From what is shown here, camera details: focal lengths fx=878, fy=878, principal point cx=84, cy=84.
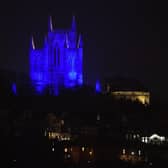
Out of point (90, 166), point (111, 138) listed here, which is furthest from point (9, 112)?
point (90, 166)

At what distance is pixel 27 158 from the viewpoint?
63.8 feet

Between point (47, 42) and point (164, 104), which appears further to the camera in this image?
point (47, 42)

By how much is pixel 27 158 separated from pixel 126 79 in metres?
35.9

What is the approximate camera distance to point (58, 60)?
5047 cm

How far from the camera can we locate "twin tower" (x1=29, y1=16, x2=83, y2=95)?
49438 mm

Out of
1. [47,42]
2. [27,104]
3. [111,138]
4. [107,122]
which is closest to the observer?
[111,138]

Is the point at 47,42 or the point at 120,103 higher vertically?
the point at 47,42

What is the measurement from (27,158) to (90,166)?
2943mm

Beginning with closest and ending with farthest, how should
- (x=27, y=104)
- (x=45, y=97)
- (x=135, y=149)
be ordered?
(x=135, y=149), (x=27, y=104), (x=45, y=97)

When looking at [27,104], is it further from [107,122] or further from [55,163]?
[55,163]

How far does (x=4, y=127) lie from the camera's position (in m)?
26.4

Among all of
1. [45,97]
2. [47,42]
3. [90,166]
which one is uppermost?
[47,42]

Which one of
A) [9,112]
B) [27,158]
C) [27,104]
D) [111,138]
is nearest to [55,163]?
[27,158]

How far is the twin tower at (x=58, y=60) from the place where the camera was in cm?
4944
